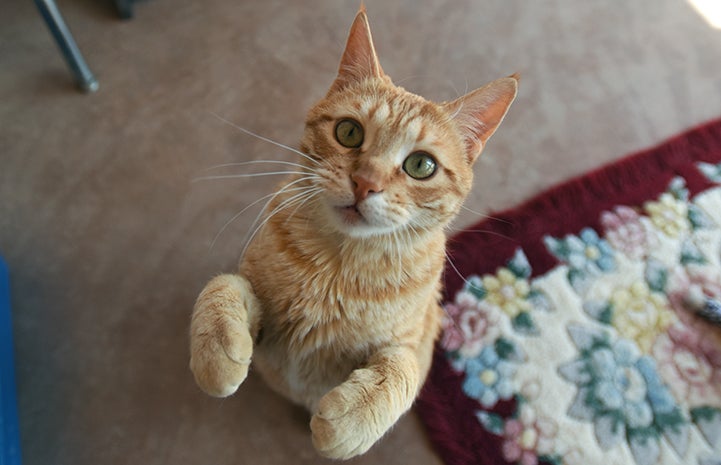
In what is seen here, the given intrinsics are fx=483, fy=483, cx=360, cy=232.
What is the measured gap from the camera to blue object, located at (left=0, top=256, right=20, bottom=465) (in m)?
1.19

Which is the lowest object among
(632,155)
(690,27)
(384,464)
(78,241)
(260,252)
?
(78,241)

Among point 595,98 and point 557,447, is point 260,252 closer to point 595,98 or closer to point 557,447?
point 557,447

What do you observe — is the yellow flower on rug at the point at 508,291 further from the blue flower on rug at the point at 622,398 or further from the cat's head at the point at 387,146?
the cat's head at the point at 387,146

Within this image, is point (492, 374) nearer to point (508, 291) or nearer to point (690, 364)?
point (508, 291)

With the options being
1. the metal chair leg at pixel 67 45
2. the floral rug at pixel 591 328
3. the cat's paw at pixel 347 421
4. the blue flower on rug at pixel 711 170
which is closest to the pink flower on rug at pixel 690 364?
the floral rug at pixel 591 328

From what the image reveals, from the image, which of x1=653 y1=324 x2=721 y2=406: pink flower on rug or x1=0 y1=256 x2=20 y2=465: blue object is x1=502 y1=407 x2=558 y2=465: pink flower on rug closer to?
x1=653 y1=324 x2=721 y2=406: pink flower on rug

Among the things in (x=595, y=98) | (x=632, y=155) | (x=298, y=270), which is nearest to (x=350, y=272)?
(x=298, y=270)

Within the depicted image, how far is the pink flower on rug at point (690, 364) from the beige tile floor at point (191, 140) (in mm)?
659

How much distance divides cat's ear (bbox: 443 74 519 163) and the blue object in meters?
1.29

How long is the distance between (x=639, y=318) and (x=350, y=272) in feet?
3.55

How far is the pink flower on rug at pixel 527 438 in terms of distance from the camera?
4.33 feet

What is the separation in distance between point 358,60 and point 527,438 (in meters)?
1.09

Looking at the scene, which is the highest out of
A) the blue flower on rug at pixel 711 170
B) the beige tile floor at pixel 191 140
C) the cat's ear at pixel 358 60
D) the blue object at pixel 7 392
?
the blue flower on rug at pixel 711 170

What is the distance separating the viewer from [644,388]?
142 centimetres
